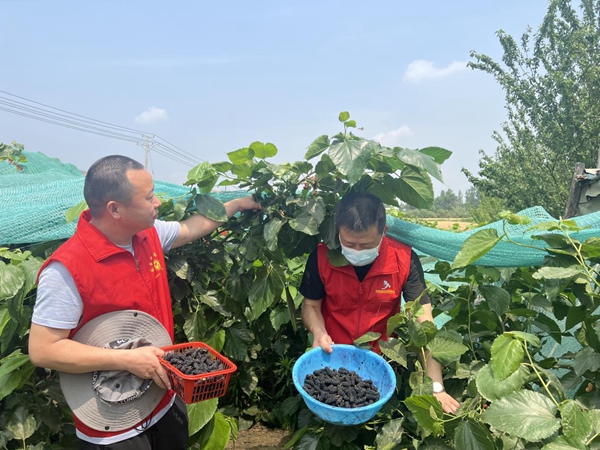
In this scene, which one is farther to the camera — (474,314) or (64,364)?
(474,314)

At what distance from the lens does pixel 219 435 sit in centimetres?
216

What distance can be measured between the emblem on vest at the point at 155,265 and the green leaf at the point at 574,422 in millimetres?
1433

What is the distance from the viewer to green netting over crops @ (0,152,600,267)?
6.11 ft

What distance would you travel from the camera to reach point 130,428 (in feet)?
5.48

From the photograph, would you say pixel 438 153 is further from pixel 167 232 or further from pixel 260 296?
pixel 167 232

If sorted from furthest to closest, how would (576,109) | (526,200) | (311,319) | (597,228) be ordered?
(526,200) → (576,109) → (311,319) → (597,228)

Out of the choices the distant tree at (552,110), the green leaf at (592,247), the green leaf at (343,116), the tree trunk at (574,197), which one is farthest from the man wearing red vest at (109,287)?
the distant tree at (552,110)

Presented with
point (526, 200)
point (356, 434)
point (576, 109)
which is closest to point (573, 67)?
point (576, 109)

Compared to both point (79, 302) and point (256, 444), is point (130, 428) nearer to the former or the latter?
point (79, 302)

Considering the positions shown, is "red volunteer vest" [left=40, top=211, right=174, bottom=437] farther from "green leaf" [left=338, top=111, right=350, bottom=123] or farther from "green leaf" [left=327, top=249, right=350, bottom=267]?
"green leaf" [left=338, top=111, right=350, bottom=123]

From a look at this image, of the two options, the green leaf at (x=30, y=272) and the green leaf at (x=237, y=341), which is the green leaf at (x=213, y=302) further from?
the green leaf at (x=30, y=272)

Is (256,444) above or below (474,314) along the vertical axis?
below

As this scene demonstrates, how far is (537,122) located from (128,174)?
12043 mm

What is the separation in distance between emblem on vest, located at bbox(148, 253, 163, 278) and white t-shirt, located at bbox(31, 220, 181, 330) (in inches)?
11.9
